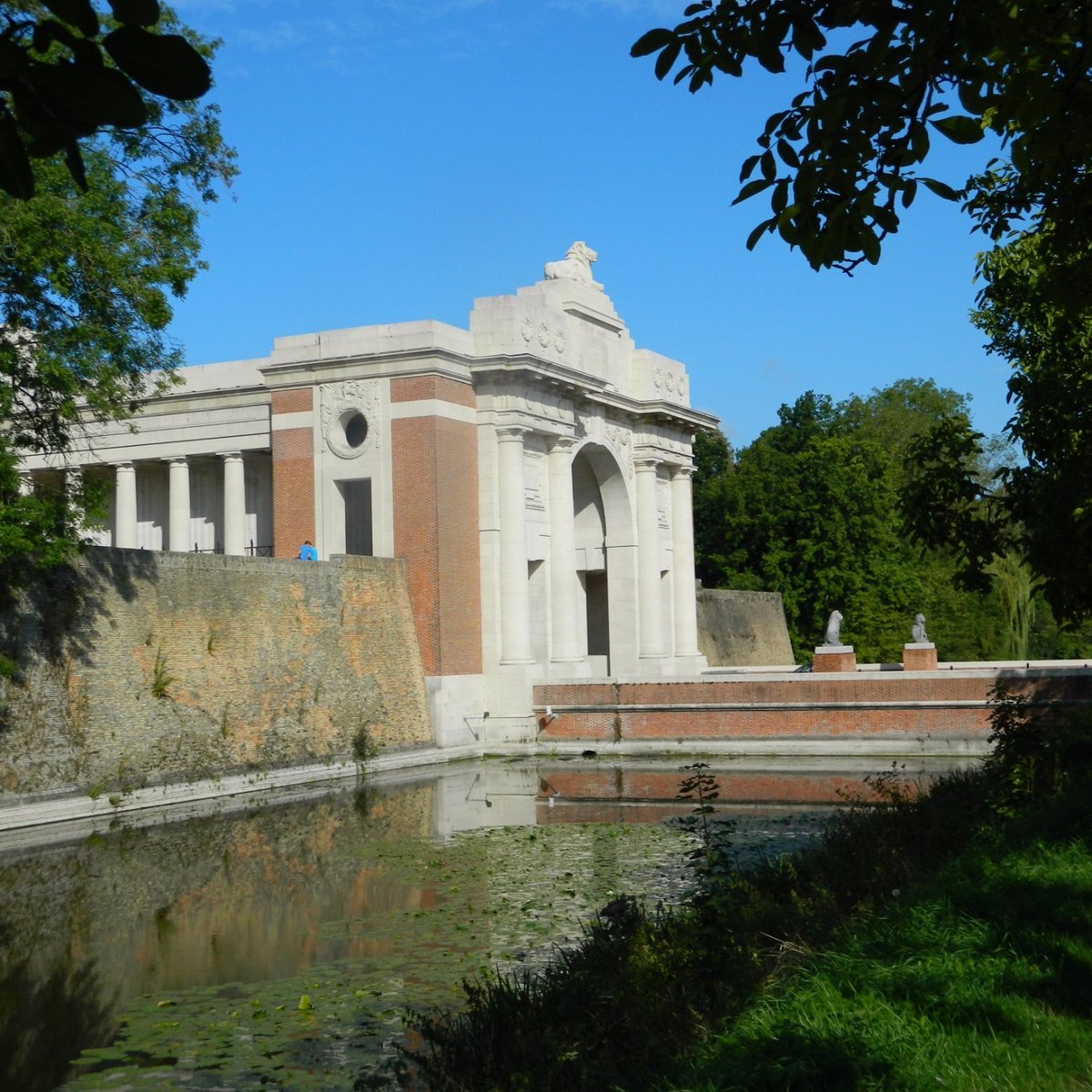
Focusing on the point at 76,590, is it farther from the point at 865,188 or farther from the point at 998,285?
the point at 865,188

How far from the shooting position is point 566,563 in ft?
110

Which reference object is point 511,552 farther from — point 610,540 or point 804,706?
point 804,706

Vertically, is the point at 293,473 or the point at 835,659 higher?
the point at 293,473

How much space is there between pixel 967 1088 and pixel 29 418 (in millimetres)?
16472

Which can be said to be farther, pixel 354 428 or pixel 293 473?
pixel 293 473

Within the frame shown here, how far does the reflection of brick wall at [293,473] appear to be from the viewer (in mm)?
31594

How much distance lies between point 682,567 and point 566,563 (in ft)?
22.9

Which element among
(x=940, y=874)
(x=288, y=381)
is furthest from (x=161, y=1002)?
(x=288, y=381)

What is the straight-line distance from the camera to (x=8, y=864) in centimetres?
1630

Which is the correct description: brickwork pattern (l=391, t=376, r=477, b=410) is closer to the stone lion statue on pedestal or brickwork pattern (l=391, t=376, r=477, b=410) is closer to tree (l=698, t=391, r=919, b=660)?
the stone lion statue on pedestal

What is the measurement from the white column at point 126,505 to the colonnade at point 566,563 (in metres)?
11.1

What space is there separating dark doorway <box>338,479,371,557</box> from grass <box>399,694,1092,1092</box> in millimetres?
23391

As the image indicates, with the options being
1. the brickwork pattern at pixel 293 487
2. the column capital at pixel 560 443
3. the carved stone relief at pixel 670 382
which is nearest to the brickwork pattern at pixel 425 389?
the brickwork pattern at pixel 293 487

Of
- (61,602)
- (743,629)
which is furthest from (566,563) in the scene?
(61,602)
